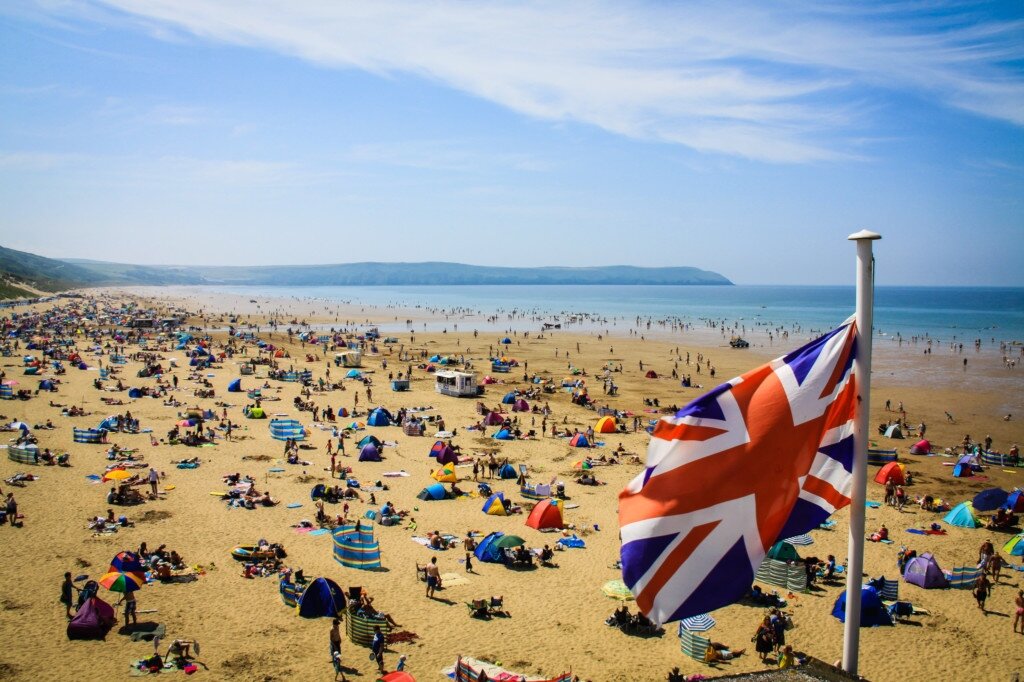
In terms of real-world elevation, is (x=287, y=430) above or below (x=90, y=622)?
above

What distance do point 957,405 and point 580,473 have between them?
28.5m

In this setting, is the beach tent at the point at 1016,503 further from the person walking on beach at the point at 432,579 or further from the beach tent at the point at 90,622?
the beach tent at the point at 90,622

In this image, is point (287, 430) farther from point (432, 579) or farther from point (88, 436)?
point (432, 579)

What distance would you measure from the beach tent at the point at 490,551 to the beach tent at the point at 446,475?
590 cm

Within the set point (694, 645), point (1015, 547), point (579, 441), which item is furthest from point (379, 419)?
point (1015, 547)

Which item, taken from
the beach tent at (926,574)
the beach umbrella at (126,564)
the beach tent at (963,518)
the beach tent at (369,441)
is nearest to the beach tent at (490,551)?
the beach umbrella at (126,564)

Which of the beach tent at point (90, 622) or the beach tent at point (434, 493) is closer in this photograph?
the beach tent at point (90, 622)

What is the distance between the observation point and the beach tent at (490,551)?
17531 millimetres

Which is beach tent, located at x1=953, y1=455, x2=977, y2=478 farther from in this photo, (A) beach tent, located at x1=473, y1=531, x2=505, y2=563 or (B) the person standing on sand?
(A) beach tent, located at x1=473, y1=531, x2=505, y2=563

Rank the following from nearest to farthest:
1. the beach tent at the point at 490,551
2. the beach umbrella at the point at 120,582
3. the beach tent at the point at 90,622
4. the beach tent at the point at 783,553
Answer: the beach tent at the point at 90,622 → the beach umbrella at the point at 120,582 → the beach tent at the point at 783,553 → the beach tent at the point at 490,551

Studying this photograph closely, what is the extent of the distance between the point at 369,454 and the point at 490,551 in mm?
10709

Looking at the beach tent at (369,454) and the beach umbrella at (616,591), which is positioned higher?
the beach tent at (369,454)

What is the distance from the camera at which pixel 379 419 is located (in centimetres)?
3278

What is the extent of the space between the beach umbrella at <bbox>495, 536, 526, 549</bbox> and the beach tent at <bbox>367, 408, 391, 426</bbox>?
16.4 metres
